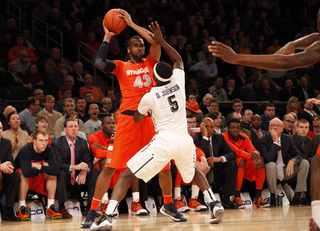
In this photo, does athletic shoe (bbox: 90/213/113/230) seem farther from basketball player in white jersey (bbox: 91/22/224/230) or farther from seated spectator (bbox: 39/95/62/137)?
seated spectator (bbox: 39/95/62/137)

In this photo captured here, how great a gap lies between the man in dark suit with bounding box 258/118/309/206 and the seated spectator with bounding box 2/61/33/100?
5.28 meters

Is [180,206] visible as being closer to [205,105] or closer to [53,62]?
[205,105]

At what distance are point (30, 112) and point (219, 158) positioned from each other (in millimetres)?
3892

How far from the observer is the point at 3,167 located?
6328mm

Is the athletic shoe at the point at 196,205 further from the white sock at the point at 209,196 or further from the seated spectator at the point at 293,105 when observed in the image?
the seated spectator at the point at 293,105

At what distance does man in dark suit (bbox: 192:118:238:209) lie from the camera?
7.63 m

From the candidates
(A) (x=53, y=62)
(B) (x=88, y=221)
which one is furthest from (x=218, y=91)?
(B) (x=88, y=221)

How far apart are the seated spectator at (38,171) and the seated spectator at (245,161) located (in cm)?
323

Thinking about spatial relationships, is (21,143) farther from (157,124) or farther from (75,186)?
(157,124)

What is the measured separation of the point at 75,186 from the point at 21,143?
139cm

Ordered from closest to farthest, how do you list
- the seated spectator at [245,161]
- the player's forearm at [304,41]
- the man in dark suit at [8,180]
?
the player's forearm at [304,41], the man in dark suit at [8,180], the seated spectator at [245,161]

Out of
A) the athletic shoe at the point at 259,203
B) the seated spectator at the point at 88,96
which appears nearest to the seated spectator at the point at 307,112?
the athletic shoe at the point at 259,203

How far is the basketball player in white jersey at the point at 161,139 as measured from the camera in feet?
16.1

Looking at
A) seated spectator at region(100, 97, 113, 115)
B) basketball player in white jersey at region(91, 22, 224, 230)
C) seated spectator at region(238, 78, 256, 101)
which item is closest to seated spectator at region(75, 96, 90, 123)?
seated spectator at region(100, 97, 113, 115)
